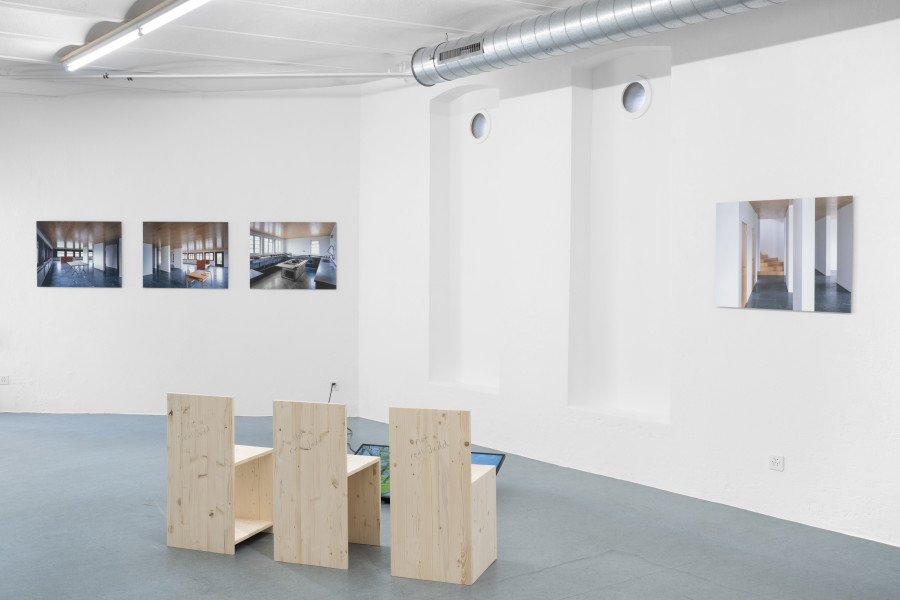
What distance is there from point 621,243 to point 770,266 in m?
1.61

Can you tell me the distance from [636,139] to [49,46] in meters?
5.30

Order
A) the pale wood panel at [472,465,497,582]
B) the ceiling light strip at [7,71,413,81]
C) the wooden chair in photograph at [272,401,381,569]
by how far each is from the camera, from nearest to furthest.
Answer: the pale wood panel at [472,465,497,582]
the wooden chair in photograph at [272,401,381,569]
the ceiling light strip at [7,71,413,81]

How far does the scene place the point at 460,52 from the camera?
673 cm

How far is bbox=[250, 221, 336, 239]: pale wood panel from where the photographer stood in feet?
30.1

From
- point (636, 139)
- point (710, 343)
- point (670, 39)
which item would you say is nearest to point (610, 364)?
point (710, 343)

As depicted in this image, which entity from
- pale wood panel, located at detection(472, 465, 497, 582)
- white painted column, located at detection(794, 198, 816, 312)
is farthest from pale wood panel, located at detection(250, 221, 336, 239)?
white painted column, located at detection(794, 198, 816, 312)

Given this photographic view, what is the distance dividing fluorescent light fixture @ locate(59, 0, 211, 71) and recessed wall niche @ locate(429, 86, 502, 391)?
3077mm

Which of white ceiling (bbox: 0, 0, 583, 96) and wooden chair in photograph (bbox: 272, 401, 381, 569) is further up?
white ceiling (bbox: 0, 0, 583, 96)

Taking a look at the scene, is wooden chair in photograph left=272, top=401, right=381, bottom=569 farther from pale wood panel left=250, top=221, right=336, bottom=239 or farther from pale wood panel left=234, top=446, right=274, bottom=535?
pale wood panel left=250, top=221, right=336, bottom=239

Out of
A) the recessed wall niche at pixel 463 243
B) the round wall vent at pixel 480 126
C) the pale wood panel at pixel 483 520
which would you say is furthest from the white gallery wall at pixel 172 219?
the pale wood panel at pixel 483 520

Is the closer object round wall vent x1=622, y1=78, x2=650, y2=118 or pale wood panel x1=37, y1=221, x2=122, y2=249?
round wall vent x1=622, y1=78, x2=650, y2=118

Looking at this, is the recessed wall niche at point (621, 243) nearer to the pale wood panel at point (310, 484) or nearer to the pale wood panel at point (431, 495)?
the pale wood panel at point (431, 495)

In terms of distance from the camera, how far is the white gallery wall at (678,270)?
5273 millimetres

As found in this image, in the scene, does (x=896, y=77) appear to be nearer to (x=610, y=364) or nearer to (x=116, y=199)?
(x=610, y=364)
